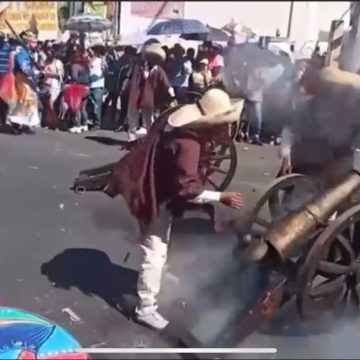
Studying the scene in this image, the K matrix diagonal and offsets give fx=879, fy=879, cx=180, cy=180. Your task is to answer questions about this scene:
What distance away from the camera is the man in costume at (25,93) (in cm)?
214

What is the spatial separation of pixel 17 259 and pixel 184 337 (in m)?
0.48

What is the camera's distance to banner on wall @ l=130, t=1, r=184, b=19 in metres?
2.17

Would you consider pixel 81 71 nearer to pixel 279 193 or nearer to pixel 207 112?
pixel 207 112

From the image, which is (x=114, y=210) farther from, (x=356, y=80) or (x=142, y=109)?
(x=356, y=80)

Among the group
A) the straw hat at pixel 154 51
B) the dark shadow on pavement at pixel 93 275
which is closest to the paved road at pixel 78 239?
the dark shadow on pavement at pixel 93 275

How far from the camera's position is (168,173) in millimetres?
2004

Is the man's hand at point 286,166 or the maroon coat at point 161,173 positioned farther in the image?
the man's hand at point 286,166

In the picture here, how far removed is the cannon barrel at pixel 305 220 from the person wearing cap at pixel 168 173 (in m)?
0.12

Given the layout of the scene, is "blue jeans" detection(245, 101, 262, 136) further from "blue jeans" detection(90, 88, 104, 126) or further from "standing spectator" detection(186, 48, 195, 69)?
"blue jeans" detection(90, 88, 104, 126)

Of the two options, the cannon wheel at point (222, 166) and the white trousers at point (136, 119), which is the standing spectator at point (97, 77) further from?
the cannon wheel at point (222, 166)

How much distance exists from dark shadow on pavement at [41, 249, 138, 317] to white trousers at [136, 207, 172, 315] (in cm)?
6

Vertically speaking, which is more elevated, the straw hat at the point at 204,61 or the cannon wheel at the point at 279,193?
the straw hat at the point at 204,61

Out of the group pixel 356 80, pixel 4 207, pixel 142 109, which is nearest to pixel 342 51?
pixel 356 80

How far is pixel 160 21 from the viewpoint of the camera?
214cm
